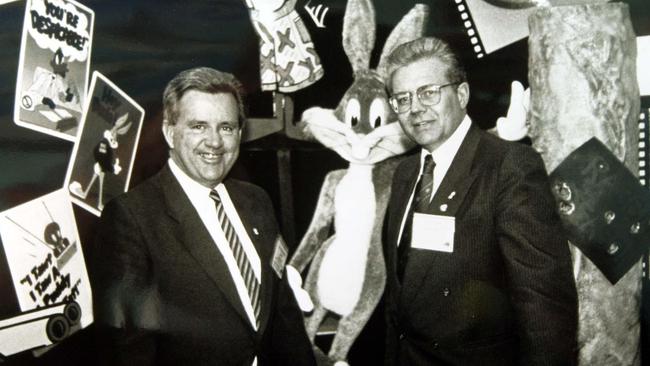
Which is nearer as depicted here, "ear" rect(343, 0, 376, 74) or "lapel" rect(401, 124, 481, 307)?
"lapel" rect(401, 124, 481, 307)

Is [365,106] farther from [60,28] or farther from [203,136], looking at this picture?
[60,28]

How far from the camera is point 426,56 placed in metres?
2.10

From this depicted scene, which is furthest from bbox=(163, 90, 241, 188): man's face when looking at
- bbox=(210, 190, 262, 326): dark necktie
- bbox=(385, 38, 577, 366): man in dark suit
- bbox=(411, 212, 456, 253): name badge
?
bbox=(411, 212, 456, 253): name badge

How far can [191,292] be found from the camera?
197 centimetres

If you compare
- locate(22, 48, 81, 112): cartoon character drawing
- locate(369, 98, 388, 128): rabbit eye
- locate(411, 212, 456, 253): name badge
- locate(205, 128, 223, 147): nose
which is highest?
locate(22, 48, 81, 112): cartoon character drawing

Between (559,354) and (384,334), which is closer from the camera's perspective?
(559,354)

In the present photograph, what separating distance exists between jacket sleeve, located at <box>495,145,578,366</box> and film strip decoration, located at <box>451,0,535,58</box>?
0.54 m

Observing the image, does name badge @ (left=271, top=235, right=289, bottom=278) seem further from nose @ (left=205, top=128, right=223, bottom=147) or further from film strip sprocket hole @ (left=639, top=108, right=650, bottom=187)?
film strip sprocket hole @ (left=639, top=108, right=650, bottom=187)

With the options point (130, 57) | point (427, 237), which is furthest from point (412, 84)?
point (130, 57)

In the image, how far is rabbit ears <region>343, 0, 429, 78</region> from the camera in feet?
7.44

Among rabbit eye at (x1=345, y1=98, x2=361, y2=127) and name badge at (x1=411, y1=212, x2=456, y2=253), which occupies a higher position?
rabbit eye at (x1=345, y1=98, x2=361, y2=127)

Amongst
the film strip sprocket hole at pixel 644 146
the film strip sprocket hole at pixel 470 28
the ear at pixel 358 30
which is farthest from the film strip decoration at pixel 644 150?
the ear at pixel 358 30

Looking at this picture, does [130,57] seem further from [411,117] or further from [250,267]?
[411,117]

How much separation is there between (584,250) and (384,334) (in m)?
0.81
